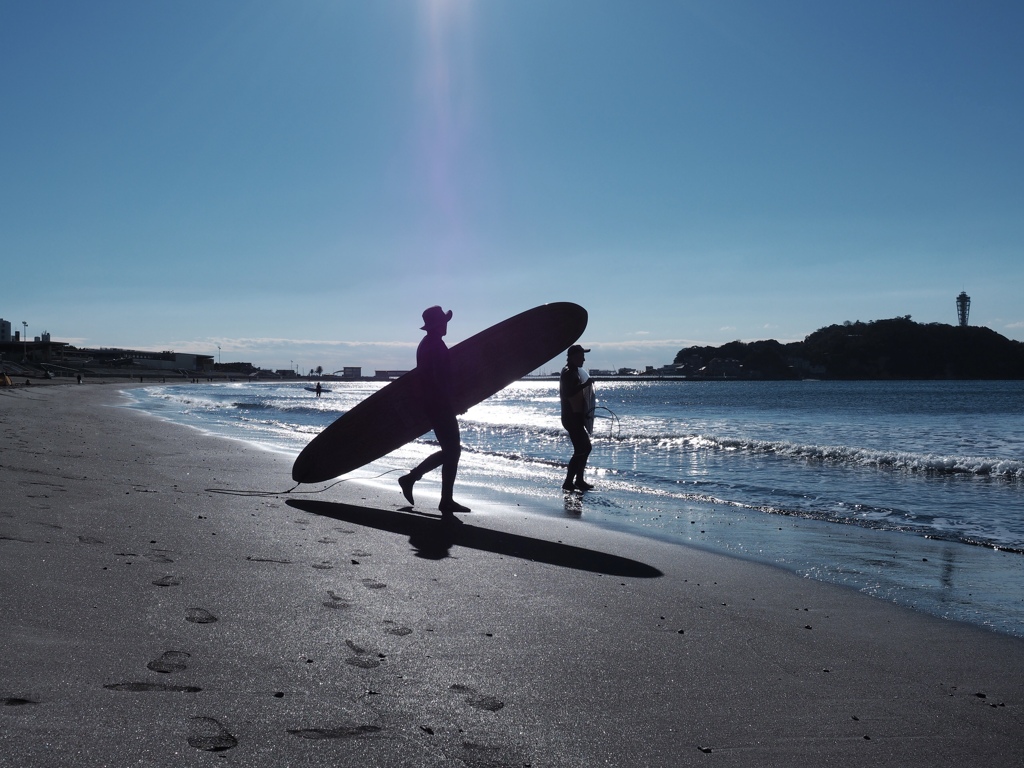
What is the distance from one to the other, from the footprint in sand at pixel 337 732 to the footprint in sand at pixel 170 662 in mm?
580

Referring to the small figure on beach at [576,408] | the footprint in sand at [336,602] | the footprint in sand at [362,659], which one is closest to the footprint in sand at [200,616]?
the footprint in sand at [336,602]

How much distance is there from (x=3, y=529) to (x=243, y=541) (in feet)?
4.21

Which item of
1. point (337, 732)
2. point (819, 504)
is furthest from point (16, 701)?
point (819, 504)

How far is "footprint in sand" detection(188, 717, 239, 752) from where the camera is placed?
6.42 ft

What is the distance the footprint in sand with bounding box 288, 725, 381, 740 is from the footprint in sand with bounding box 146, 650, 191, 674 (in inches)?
22.8

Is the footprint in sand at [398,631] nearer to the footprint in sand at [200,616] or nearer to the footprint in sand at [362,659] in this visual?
the footprint in sand at [362,659]

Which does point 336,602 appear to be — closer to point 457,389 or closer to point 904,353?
point 457,389

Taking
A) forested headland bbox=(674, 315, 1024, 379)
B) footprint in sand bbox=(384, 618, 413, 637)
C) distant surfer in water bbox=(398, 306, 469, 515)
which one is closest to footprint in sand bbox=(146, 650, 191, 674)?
footprint in sand bbox=(384, 618, 413, 637)

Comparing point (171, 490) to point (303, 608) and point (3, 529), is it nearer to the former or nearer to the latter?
point (3, 529)

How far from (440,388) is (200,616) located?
354 centimetres

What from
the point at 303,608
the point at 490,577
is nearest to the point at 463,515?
the point at 490,577

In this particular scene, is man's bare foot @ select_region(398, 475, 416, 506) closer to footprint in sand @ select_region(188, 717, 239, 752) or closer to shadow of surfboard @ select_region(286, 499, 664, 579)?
shadow of surfboard @ select_region(286, 499, 664, 579)

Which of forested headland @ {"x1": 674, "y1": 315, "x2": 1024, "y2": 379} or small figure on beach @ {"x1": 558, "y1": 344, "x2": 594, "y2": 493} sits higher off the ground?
forested headland @ {"x1": 674, "y1": 315, "x2": 1024, "y2": 379}

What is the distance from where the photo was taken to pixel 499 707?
2.35 meters
